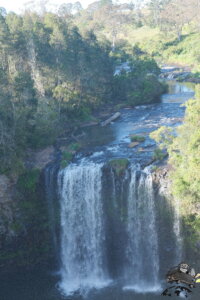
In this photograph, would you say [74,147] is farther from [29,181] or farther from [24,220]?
[24,220]

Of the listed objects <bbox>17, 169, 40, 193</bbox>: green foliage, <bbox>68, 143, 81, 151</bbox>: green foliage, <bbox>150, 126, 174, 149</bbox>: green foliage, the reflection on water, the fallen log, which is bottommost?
<bbox>17, 169, 40, 193</bbox>: green foliage

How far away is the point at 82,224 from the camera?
2161cm

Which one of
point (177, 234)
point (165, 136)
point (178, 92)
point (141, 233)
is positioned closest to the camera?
point (177, 234)

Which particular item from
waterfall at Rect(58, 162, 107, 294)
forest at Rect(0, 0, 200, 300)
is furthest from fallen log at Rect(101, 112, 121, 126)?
waterfall at Rect(58, 162, 107, 294)

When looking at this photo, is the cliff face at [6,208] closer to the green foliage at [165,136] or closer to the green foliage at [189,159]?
the green foliage at [165,136]

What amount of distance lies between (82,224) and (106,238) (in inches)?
69.3

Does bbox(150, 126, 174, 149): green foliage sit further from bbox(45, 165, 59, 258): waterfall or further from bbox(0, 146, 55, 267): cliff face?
bbox(0, 146, 55, 267): cliff face

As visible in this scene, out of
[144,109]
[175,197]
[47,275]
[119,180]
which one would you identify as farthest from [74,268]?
[144,109]

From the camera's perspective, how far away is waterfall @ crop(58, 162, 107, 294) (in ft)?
69.7

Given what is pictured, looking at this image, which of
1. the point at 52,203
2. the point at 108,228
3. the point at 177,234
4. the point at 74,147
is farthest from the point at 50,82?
the point at 177,234

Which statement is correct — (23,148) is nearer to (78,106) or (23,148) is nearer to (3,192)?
(3,192)

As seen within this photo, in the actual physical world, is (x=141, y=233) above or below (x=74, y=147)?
below

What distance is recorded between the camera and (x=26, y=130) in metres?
24.9

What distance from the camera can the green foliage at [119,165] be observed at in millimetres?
21297
